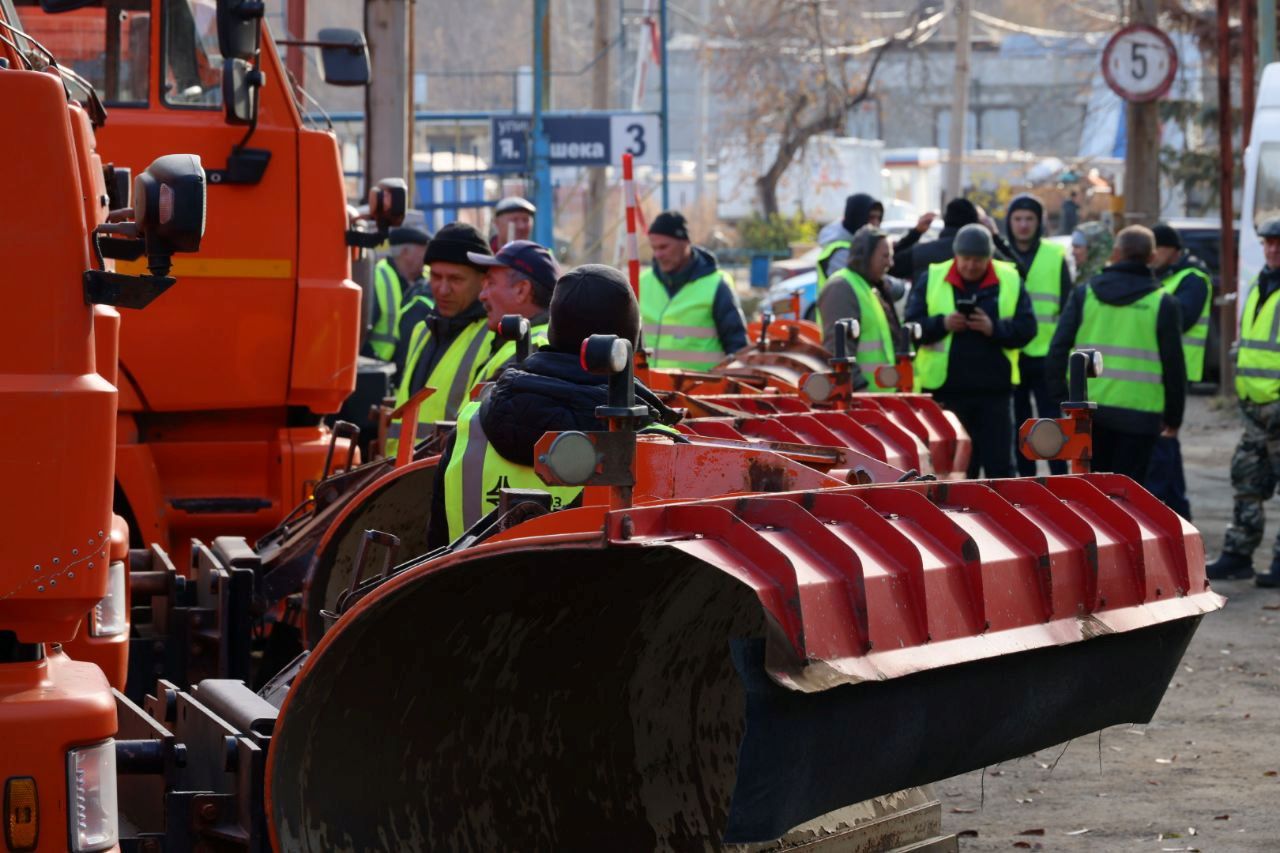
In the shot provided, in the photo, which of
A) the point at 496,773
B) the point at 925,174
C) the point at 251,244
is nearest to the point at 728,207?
the point at 925,174

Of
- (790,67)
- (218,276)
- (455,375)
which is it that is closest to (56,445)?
(455,375)

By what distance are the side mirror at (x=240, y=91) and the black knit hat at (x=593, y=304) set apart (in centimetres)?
331

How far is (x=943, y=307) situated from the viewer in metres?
11.9

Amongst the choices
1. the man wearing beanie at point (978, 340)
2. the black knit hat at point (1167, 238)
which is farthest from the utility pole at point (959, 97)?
the man wearing beanie at point (978, 340)

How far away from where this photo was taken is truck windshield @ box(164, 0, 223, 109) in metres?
8.06

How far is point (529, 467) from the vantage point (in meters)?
5.04

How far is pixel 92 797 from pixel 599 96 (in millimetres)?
26843

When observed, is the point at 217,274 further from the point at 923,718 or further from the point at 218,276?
the point at 923,718

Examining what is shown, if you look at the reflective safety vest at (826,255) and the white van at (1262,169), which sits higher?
the white van at (1262,169)

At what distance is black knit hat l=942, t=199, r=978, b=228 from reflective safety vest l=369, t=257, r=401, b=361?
3.63 meters

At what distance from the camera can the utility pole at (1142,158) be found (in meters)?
21.1

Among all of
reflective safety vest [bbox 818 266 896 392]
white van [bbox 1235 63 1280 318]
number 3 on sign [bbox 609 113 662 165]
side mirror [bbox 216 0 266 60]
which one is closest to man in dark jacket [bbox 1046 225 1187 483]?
reflective safety vest [bbox 818 266 896 392]

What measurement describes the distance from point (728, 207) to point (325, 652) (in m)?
48.5

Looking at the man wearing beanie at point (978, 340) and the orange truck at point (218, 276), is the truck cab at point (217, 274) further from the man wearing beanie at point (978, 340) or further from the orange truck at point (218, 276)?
the man wearing beanie at point (978, 340)
